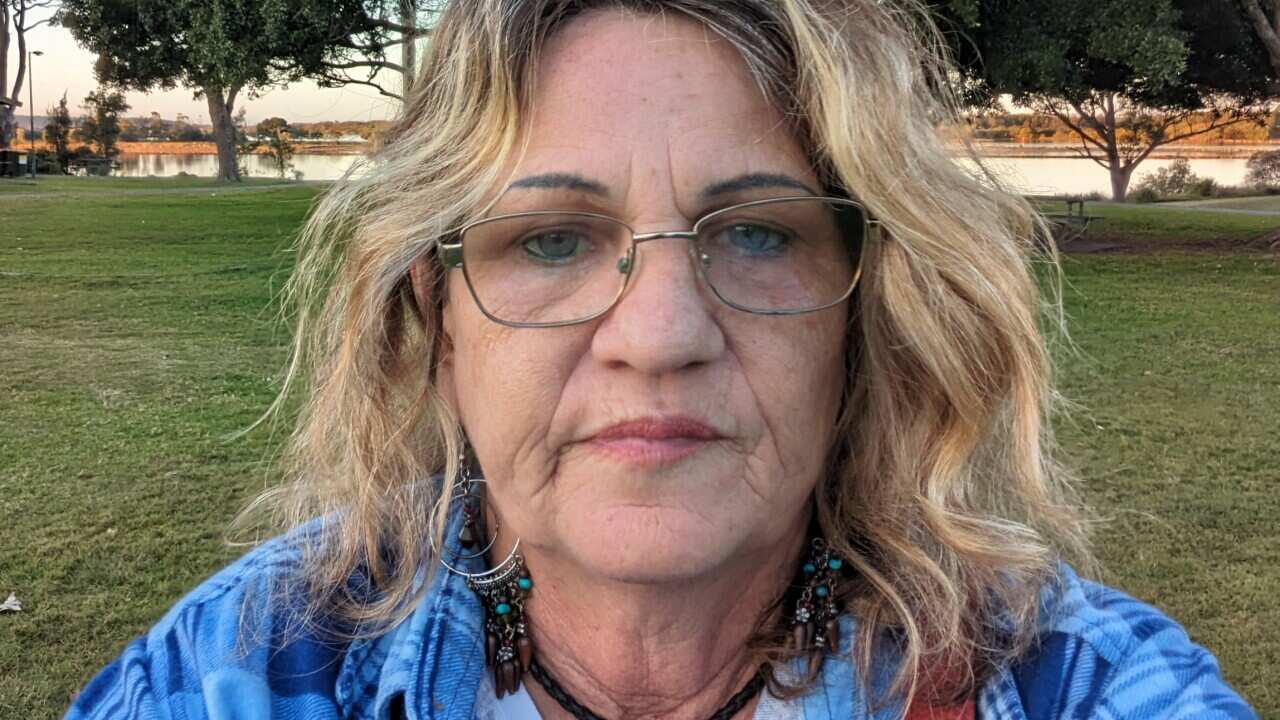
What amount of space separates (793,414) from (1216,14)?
18.1 metres

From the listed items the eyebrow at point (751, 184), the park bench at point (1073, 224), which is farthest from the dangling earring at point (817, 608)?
the park bench at point (1073, 224)

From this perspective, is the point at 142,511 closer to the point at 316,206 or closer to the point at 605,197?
the point at 316,206

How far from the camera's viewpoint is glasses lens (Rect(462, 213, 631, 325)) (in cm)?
153

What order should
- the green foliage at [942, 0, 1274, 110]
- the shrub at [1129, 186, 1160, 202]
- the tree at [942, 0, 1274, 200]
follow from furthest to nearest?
the shrub at [1129, 186, 1160, 202]
the tree at [942, 0, 1274, 200]
the green foliage at [942, 0, 1274, 110]

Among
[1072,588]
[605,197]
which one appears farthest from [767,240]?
[1072,588]

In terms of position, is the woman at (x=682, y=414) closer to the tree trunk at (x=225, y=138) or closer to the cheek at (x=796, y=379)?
the cheek at (x=796, y=379)

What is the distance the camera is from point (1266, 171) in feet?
117

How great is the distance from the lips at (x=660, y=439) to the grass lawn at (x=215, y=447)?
3.04 metres

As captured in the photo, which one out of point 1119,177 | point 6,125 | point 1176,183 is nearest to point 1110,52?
point 1176,183

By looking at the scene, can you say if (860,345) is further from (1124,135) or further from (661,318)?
(1124,135)

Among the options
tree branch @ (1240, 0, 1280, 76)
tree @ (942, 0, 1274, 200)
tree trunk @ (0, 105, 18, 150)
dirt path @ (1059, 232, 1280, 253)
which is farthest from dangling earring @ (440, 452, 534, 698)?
tree trunk @ (0, 105, 18, 150)

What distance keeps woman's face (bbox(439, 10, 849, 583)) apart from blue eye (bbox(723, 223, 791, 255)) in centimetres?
4

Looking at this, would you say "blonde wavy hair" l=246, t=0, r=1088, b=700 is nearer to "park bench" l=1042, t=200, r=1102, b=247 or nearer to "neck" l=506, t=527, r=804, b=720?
"neck" l=506, t=527, r=804, b=720

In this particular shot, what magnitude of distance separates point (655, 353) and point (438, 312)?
0.52 meters
